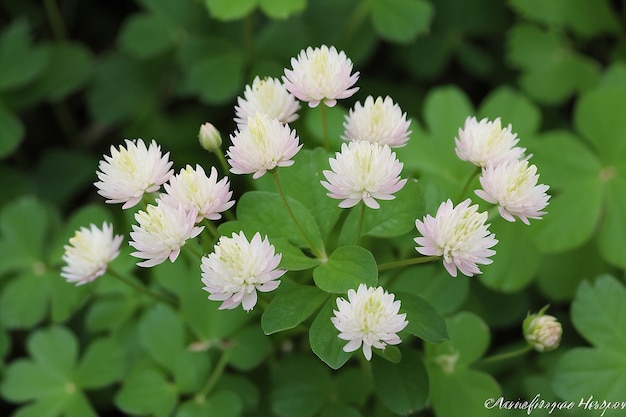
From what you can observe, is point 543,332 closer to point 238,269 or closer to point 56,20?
point 238,269

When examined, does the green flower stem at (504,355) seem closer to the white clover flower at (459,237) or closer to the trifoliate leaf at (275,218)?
the white clover flower at (459,237)

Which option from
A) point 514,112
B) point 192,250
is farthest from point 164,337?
point 514,112

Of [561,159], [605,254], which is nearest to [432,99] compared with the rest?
[561,159]

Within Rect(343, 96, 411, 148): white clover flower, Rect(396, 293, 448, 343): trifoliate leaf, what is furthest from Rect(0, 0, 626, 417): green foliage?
Rect(343, 96, 411, 148): white clover flower

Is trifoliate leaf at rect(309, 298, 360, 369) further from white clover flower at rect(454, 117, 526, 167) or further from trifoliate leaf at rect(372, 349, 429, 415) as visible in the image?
white clover flower at rect(454, 117, 526, 167)

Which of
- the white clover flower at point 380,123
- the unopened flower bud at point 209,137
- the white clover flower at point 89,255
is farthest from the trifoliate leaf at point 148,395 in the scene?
the white clover flower at point 380,123

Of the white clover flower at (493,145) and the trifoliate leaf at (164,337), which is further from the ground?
the white clover flower at (493,145)
